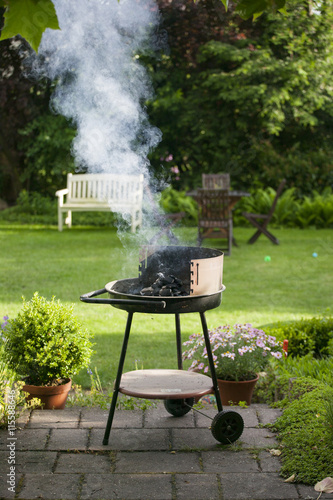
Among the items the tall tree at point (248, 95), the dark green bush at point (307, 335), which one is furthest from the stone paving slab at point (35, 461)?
the tall tree at point (248, 95)

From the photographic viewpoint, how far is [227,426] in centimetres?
302

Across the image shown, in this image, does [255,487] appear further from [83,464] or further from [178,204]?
[178,204]

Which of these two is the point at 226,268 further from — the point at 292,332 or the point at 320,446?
the point at 320,446

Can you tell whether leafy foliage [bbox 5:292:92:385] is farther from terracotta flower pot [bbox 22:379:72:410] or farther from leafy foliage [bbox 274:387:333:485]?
leafy foliage [bbox 274:387:333:485]

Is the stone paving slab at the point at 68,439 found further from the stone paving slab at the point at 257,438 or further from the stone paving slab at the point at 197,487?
the stone paving slab at the point at 257,438

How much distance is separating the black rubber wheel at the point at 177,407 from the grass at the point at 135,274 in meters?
0.83

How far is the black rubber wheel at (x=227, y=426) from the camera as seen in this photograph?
9.79ft

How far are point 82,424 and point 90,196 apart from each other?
28.6 ft

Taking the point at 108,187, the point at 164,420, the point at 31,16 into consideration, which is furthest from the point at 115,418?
the point at 108,187

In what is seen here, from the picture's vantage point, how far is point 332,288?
7062mm

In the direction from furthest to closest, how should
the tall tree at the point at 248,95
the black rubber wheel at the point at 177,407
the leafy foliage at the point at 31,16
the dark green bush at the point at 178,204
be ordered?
the tall tree at the point at 248,95 < the dark green bush at the point at 178,204 < the black rubber wheel at the point at 177,407 < the leafy foliage at the point at 31,16

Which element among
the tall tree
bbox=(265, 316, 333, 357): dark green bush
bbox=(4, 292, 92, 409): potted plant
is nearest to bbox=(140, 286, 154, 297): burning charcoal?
bbox=(4, 292, 92, 409): potted plant

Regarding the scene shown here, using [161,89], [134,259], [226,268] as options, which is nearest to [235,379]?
[226,268]

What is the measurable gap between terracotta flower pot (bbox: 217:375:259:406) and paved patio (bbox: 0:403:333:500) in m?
0.20
